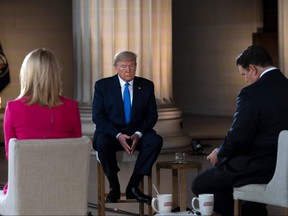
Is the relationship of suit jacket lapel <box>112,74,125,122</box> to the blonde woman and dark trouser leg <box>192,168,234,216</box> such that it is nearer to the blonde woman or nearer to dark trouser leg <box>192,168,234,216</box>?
dark trouser leg <box>192,168,234,216</box>

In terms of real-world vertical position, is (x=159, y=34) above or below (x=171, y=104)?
above

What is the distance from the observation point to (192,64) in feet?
65.2

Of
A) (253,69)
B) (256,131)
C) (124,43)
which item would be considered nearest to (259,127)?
(256,131)

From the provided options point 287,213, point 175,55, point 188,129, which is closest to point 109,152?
point 287,213

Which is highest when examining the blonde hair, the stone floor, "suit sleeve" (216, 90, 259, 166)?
the blonde hair

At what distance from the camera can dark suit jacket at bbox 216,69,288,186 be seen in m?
6.22

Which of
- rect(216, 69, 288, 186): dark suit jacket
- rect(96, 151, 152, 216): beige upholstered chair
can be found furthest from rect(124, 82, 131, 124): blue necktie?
rect(216, 69, 288, 186): dark suit jacket

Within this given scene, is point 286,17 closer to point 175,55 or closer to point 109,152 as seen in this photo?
point 109,152

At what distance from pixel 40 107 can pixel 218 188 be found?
69.5 inches

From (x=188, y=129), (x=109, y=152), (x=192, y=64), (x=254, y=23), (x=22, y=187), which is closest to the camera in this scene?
(x=22, y=187)

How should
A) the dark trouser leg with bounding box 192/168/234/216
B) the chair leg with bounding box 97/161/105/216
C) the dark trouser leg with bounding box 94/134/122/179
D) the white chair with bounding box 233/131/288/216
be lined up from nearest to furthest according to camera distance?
Answer: the white chair with bounding box 233/131/288/216, the dark trouser leg with bounding box 192/168/234/216, the chair leg with bounding box 97/161/105/216, the dark trouser leg with bounding box 94/134/122/179

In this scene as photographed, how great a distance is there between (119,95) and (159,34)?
169 inches

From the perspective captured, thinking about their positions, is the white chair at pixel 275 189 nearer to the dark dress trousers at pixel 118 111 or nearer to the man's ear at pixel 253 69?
the man's ear at pixel 253 69

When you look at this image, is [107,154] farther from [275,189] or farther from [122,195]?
[275,189]
